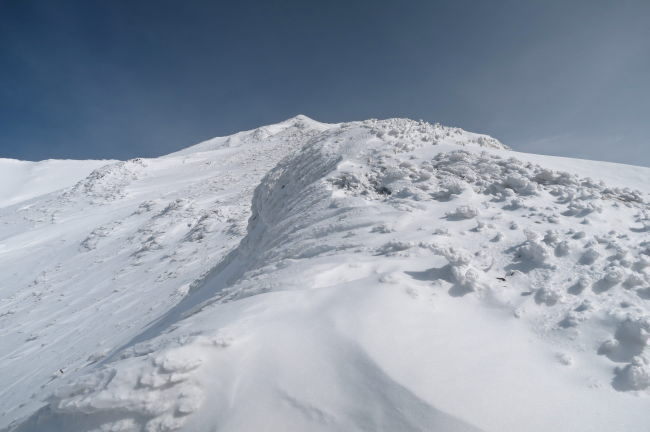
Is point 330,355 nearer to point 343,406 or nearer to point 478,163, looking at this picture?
point 343,406

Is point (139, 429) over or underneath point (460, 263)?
underneath

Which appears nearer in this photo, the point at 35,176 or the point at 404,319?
the point at 404,319

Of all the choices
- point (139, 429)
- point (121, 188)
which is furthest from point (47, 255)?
point (139, 429)

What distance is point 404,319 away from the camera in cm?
291

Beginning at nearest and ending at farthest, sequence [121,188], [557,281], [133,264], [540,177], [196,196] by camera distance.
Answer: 1. [557,281]
2. [540,177]
3. [133,264]
4. [196,196]
5. [121,188]

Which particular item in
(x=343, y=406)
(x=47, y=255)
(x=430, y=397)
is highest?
(x=430, y=397)

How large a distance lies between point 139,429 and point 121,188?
32.2 meters

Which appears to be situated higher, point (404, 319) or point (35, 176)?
point (35, 176)

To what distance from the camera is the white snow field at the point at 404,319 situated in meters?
2.25

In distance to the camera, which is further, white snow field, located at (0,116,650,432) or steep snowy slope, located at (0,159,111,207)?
steep snowy slope, located at (0,159,111,207)

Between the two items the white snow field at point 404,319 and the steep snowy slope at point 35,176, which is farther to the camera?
the steep snowy slope at point 35,176

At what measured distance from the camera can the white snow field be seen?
2.25 metres

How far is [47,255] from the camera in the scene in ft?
60.2

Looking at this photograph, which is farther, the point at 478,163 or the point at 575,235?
the point at 478,163
